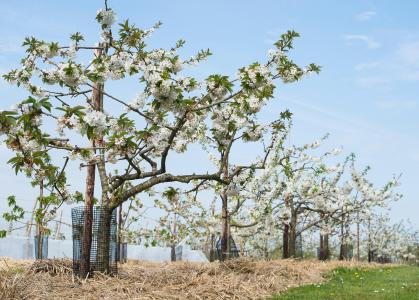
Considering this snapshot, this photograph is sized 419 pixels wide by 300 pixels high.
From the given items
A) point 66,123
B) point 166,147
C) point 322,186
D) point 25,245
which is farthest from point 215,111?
point 25,245

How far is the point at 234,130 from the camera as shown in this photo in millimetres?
10258

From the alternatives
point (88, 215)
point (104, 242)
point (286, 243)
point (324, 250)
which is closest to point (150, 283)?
point (104, 242)

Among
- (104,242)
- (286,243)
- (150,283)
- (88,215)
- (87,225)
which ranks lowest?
(286,243)

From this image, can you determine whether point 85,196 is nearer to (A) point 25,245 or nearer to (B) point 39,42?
(B) point 39,42

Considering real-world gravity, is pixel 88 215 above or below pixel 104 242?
above

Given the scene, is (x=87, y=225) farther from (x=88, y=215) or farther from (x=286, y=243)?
(x=286, y=243)

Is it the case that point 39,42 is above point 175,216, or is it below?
above

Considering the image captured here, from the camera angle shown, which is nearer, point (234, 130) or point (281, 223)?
point (234, 130)

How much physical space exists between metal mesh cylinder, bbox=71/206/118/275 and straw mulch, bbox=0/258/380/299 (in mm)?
241

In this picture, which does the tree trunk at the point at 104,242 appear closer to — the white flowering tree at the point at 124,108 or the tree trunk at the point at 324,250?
the white flowering tree at the point at 124,108

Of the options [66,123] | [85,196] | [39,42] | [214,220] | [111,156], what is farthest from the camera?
[214,220]

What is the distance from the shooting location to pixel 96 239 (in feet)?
34.0

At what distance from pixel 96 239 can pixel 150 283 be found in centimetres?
146

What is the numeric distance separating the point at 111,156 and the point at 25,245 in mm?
19313
